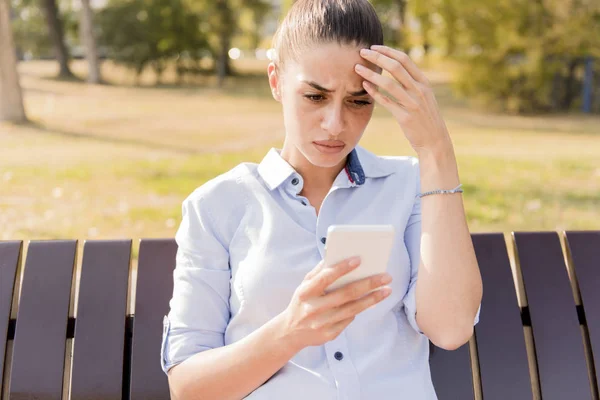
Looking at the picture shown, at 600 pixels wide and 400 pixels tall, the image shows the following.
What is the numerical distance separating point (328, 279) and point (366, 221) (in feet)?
1.85

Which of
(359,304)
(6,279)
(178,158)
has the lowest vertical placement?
(178,158)

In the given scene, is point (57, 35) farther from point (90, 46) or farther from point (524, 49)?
point (524, 49)

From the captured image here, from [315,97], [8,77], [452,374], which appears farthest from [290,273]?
[8,77]

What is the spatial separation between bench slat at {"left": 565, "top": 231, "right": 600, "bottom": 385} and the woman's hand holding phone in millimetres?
1222

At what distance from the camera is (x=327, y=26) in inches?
72.7

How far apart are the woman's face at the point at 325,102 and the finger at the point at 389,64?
0.12 ft

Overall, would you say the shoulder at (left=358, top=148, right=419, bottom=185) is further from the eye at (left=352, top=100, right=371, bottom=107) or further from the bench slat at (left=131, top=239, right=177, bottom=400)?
the bench slat at (left=131, top=239, right=177, bottom=400)

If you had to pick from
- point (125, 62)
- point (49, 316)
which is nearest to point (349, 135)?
point (49, 316)

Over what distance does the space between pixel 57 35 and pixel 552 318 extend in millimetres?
21000

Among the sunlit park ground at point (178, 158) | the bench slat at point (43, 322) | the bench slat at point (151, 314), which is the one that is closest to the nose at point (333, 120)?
the bench slat at point (151, 314)

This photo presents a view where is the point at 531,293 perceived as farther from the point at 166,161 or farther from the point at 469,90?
the point at 469,90

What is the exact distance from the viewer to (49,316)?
2373 mm

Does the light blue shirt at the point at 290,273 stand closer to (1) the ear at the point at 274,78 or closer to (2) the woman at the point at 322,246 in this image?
(2) the woman at the point at 322,246

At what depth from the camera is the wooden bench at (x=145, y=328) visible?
2.33 metres
